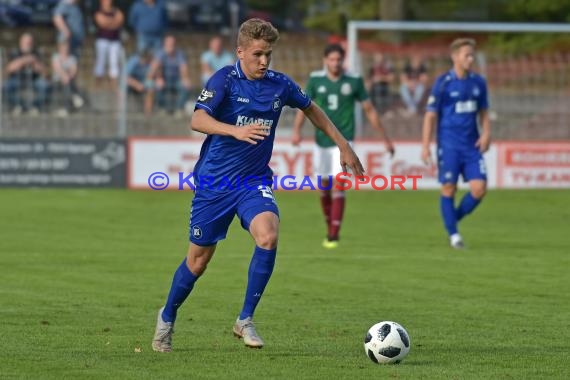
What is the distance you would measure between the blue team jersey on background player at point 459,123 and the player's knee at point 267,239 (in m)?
7.01

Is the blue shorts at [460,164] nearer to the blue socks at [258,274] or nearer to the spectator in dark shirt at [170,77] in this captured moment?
the blue socks at [258,274]

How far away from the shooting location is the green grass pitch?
777cm

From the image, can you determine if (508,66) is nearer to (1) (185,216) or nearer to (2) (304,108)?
(1) (185,216)

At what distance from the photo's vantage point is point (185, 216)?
18.8 metres

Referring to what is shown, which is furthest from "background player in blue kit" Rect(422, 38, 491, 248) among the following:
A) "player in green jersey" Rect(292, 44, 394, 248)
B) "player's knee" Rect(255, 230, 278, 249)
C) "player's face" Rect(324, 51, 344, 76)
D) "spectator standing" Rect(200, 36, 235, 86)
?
"spectator standing" Rect(200, 36, 235, 86)

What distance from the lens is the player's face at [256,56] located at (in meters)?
7.98

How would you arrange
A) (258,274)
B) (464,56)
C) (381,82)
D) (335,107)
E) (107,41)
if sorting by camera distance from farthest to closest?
(107,41)
(381,82)
(335,107)
(464,56)
(258,274)

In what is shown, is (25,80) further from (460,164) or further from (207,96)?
(207,96)

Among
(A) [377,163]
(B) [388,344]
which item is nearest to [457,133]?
(B) [388,344]

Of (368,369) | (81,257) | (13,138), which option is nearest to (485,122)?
(81,257)

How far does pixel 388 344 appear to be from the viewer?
774cm

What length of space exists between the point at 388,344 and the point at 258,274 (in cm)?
94

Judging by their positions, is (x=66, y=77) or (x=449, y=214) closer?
(x=449, y=214)

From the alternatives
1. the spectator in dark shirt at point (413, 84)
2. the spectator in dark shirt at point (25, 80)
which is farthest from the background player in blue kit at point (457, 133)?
the spectator in dark shirt at point (25, 80)
